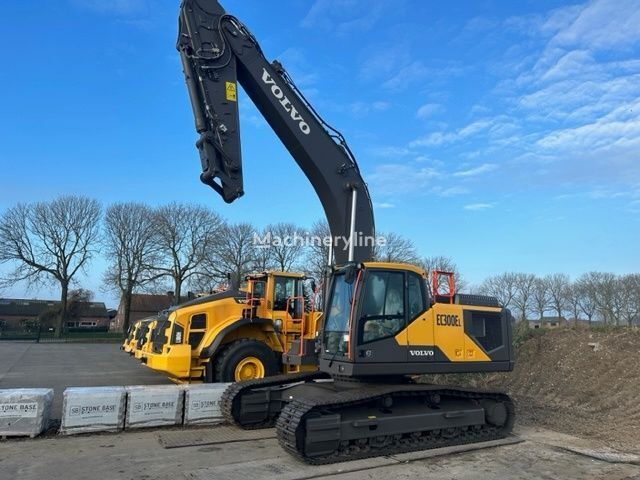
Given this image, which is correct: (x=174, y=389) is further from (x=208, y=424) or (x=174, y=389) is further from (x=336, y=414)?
(x=336, y=414)

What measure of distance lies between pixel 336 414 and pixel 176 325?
573 cm

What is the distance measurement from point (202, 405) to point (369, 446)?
3.17m

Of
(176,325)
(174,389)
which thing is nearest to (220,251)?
(176,325)

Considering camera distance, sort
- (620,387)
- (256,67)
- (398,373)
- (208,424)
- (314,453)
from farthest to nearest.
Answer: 1. (620,387)
2. (256,67)
3. (208,424)
4. (398,373)
5. (314,453)

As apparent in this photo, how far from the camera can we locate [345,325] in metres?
7.62

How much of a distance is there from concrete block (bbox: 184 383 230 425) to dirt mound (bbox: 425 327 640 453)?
5222 millimetres

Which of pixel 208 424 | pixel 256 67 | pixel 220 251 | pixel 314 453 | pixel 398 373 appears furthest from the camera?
pixel 220 251

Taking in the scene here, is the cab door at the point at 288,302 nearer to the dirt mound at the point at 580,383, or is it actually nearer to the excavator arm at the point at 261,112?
the excavator arm at the point at 261,112

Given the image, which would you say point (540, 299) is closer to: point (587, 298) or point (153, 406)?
point (587, 298)

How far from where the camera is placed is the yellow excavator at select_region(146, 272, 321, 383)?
1134cm

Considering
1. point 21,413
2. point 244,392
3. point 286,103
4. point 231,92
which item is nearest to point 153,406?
point 244,392

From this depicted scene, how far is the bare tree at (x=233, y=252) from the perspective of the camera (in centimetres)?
4400

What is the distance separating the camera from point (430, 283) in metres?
8.48

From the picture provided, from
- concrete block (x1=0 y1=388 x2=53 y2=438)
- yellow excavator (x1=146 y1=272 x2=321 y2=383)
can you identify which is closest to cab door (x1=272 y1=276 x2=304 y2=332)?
yellow excavator (x1=146 y1=272 x2=321 y2=383)
